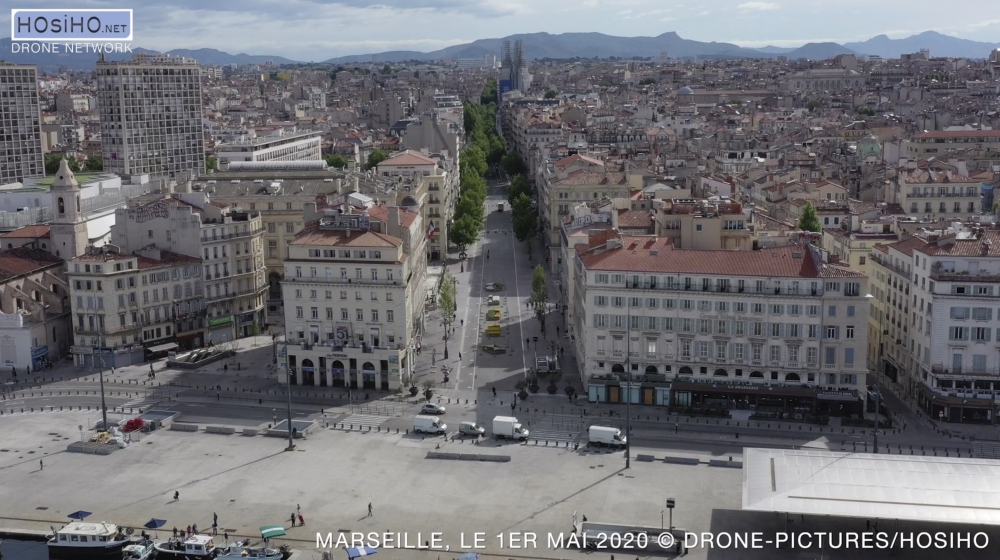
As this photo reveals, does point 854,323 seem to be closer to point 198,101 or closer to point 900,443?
point 900,443

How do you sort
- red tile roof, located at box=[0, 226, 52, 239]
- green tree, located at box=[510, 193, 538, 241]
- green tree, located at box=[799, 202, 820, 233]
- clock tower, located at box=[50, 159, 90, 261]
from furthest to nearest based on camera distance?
green tree, located at box=[510, 193, 538, 241] → green tree, located at box=[799, 202, 820, 233] → red tile roof, located at box=[0, 226, 52, 239] → clock tower, located at box=[50, 159, 90, 261]

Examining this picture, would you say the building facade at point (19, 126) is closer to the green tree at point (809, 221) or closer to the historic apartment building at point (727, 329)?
the green tree at point (809, 221)

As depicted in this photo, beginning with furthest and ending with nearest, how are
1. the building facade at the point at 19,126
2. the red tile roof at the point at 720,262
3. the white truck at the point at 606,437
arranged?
the building facade at the point at 19,126 < the red tile roof at the point at 720,262 < the white truck at the point at 606,437

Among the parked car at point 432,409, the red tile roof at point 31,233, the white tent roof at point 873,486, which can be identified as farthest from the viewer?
the red tile roof at point 31,233

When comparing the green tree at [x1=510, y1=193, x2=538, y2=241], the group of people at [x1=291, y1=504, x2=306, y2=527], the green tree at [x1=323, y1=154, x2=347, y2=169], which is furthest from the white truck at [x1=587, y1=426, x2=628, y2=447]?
the green tree at [x1=323, y1=154, x2=347, y2=169]

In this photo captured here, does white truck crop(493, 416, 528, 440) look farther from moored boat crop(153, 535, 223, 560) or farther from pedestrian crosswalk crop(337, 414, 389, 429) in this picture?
moored boat crop(153, 535, 223, 560)

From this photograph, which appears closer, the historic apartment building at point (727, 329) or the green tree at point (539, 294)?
the historic apartment building at point (727, 329)

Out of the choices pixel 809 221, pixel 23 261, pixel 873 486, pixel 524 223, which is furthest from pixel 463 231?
pixel 873 486

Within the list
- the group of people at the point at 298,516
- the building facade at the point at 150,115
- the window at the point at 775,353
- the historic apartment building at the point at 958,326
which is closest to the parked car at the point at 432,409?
the group of people at the point at 298,516
